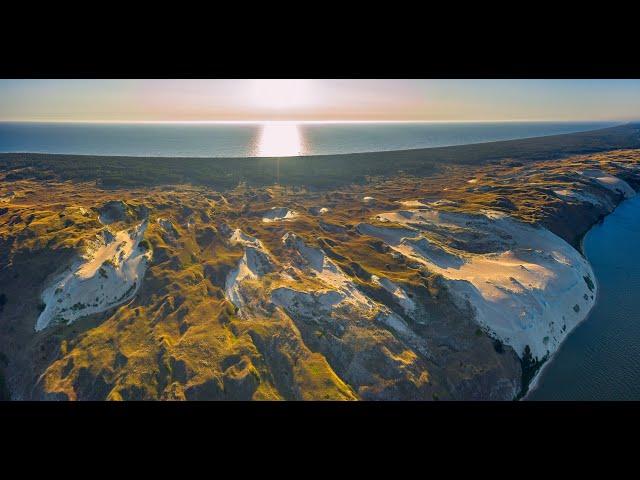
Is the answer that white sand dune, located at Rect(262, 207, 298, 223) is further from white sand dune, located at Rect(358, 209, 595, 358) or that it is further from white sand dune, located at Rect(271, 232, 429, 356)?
white sand dune, located at Rect(271, 232, 429, 356)

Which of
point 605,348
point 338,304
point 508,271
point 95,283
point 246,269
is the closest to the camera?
point 605,348

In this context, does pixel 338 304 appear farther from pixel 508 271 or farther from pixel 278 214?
pixel 278 214

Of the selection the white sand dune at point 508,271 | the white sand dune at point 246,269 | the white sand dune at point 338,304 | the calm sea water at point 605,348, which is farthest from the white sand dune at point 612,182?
the white sand dune at point 246,269

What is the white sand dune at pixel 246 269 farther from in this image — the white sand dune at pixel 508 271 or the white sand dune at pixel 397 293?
the white sand dune at pixel 508 271

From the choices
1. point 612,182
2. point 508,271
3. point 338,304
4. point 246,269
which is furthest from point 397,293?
point 612,182
